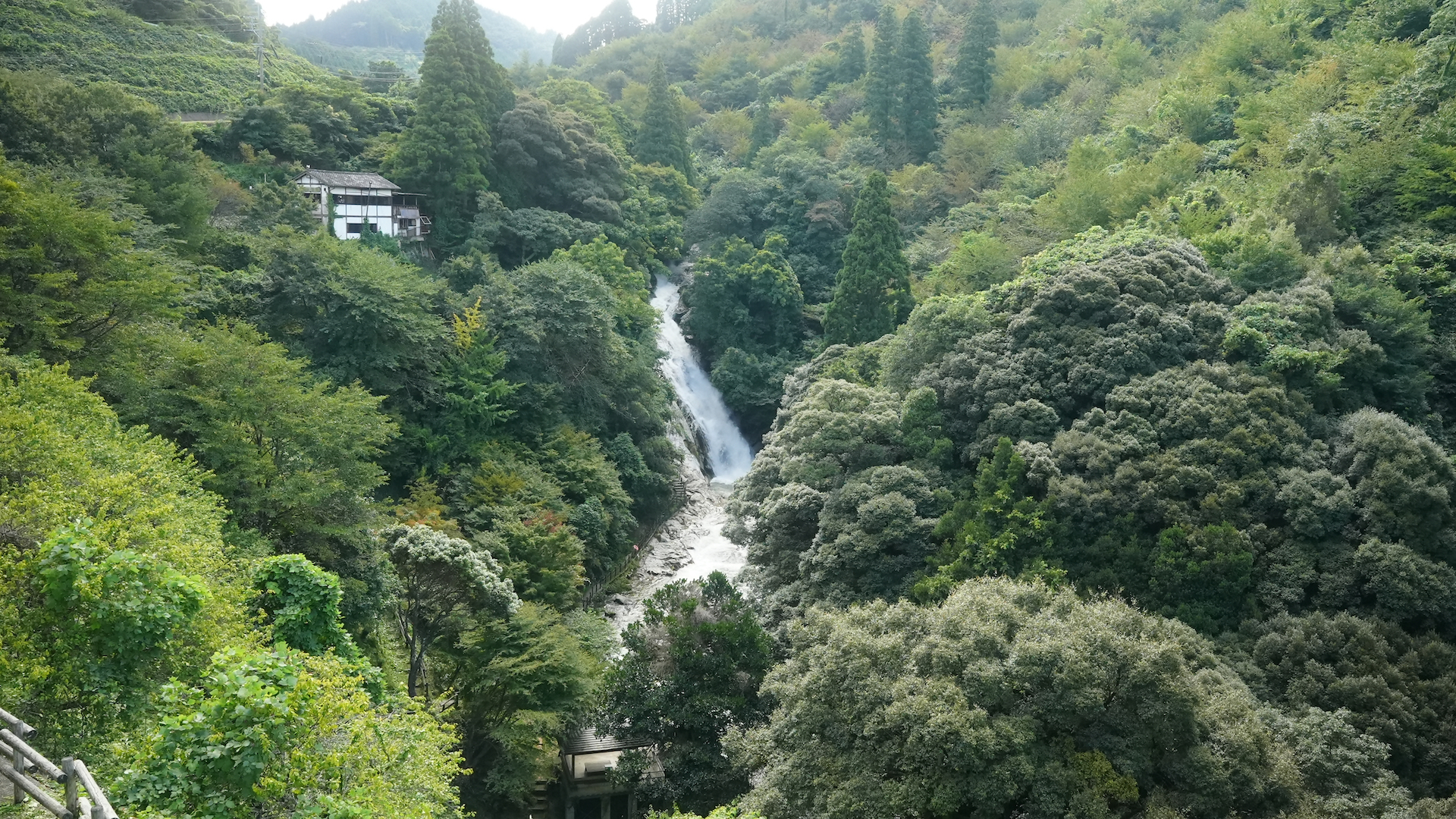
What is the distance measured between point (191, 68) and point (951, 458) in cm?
4267

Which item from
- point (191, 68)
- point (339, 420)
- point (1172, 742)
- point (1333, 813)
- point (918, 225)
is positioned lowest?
point (1333, 813)

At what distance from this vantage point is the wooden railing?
6680 mm

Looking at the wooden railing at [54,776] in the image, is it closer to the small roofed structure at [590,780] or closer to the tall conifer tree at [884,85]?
the small roofed structure at [590,780]

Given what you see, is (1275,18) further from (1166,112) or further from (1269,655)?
(1269,655)

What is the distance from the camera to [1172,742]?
43.4ft

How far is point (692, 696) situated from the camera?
709 inches

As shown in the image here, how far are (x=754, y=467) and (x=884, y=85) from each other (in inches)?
1339

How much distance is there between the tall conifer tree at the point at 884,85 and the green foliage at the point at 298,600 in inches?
1737

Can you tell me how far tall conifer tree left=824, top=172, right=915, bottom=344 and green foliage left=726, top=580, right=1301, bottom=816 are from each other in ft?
67.2

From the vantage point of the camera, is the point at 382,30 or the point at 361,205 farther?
the point at 382,30

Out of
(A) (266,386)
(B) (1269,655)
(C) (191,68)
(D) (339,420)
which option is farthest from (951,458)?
(C) (191,68)

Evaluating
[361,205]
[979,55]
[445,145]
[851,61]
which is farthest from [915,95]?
[361,205]

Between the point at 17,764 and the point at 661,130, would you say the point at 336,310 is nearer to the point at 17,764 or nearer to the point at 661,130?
the point at 17,764

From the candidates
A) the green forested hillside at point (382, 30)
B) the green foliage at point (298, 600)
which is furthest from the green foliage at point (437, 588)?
the green forested hillside at point (382, 30)
